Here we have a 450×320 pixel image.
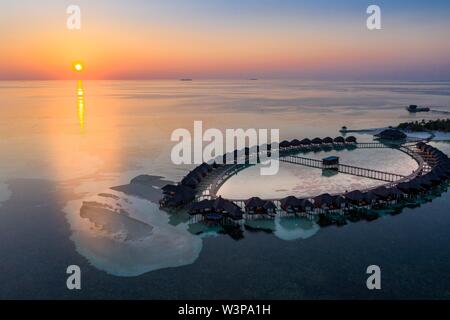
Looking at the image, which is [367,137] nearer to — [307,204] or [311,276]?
[307,204]

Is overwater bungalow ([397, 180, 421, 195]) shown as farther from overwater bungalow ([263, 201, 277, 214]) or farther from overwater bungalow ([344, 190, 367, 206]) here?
overwater bungalow ([263, 201, 277, 214])

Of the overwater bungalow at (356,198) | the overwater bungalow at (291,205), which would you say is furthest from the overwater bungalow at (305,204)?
the overwater bungalow at (356,198)

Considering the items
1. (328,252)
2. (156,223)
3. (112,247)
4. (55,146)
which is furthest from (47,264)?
(55,146)

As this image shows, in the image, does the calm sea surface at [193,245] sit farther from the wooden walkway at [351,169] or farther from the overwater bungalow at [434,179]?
the overwater bungalow at [434,179]

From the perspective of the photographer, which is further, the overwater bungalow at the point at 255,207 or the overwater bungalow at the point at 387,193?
the overwater bungalow at the point at 387,193

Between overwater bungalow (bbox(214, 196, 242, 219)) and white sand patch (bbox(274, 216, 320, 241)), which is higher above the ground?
overwater bungalow (bbox(214, 196, 242, 219))

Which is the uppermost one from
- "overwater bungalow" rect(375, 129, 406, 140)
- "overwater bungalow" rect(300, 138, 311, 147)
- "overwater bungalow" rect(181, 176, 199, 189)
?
"overwater bungalow" rect(375, 129, 406, 140)

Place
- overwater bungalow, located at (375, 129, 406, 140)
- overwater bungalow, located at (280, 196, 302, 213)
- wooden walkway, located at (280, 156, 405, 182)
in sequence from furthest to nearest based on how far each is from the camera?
overwater bungalow, located at (375, 129, 406, 140)
wooden walkway, located at (280, 156, 405, 182)
overwater bungalow, located at (280, 196, 302, 213)

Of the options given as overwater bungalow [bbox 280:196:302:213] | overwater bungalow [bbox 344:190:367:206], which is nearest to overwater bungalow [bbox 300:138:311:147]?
overwater bungalow [bbox 344:190:367:206]

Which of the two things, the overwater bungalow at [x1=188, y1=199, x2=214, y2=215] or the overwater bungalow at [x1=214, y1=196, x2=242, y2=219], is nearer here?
the overwater bungalow at [x1=214, y1=196, x2=242, y2=219]
